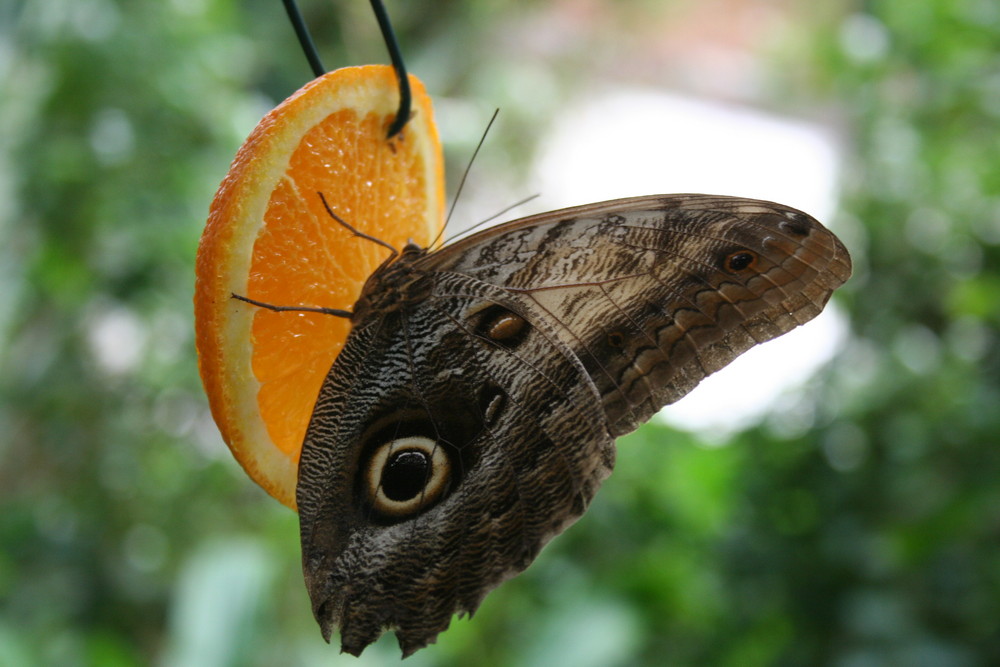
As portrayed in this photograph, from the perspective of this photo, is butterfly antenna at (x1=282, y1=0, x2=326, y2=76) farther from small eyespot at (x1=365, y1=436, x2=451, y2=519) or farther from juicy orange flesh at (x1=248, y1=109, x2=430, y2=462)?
small eyespot at (x1=365, y1=436, x2=451, y2=519)

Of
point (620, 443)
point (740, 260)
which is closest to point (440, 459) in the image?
point (740, 260)

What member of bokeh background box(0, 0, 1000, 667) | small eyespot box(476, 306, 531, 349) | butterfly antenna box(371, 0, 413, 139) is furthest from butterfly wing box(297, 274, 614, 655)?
bokeh background box(0, 0, 1000, 667)

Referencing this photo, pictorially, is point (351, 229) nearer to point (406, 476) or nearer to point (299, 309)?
point (299, 309)

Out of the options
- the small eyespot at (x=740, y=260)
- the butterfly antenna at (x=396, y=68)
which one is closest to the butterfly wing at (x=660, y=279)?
the small eyespot at (x=740, y=260)

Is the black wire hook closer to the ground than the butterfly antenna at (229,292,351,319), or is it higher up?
higher up

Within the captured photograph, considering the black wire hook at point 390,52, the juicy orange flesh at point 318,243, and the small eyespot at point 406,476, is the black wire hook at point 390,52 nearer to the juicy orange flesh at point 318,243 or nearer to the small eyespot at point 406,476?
the juicy orange flesh at point 318,243

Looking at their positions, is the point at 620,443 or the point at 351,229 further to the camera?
the point at 620,443
